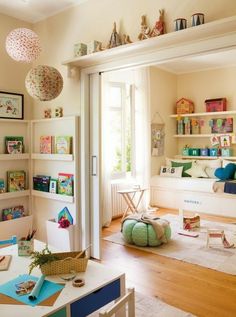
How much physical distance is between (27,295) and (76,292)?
0.21 m

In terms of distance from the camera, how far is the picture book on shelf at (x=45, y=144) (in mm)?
3566

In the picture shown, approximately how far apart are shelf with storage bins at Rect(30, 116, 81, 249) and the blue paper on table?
6.07 feet

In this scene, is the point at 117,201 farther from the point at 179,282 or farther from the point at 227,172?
the point at 179,282

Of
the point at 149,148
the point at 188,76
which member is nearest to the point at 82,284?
the point at 149,148

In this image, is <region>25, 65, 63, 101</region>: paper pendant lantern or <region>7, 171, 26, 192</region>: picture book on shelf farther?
<region>7, 171, 26, 192</region>: picture book on shelf

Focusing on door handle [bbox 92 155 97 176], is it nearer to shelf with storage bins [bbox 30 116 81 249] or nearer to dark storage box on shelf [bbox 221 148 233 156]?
shelf with storage bins [bbox 30 116 81 249]

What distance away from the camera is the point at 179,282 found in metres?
2.84

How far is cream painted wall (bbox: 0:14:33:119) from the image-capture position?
3.51m

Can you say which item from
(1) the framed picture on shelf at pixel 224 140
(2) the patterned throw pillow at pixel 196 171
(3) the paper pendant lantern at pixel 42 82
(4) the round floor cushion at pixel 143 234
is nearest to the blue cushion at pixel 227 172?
(2) the patterned throw pillow at pixel 196 171

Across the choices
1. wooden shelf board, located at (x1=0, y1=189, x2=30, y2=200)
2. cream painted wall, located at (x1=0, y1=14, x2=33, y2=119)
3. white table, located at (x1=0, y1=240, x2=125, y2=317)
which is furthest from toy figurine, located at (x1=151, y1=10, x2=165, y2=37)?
wooden shelf board, located at (x1=0, y1=189, x2=30, y2=200)

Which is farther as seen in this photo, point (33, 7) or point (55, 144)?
point (55, 144)

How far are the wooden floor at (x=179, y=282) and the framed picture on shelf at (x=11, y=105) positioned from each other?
6.43ft

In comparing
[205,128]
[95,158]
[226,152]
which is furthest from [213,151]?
[95,158]

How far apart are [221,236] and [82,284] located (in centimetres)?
271
